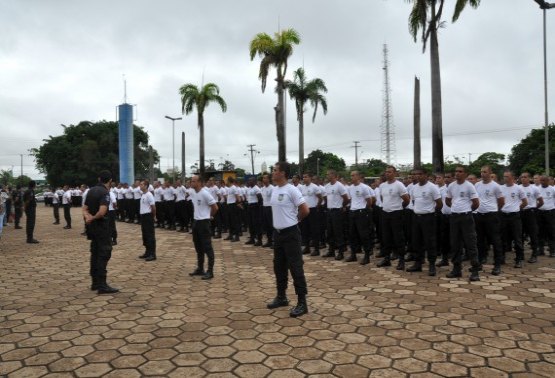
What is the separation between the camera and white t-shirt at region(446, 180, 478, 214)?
6863 millimetres

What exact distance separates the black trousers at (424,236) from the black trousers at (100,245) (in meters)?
5.40

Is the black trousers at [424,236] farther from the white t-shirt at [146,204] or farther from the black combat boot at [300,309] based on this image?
the white t-shirt at [146,204]

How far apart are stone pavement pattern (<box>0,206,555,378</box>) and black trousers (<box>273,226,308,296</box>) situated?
1.41 feet

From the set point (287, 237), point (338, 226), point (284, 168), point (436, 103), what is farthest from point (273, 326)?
point (436, 103)

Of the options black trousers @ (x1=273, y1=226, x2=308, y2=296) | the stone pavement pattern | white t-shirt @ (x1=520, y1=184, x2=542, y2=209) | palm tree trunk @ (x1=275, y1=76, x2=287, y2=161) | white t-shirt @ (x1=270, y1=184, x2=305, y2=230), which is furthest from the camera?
palm tree trunk @ (x1=275, y1=76, x2=287, y2=161)

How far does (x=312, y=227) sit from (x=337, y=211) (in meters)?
0.94

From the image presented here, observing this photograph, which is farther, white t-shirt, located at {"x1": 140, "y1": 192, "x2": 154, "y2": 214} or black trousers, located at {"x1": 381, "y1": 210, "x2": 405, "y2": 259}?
white t-shirt, located at {"x1": 140, "y1": 192, "x2": 154, "y2": 214}

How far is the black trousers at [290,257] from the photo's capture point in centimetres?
505

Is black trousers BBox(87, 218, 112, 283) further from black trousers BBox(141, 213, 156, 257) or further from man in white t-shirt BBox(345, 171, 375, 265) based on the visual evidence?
man in white t-shirt BBox(345, 171, 375, 265)

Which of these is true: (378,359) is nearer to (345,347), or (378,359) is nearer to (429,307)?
(345,347)

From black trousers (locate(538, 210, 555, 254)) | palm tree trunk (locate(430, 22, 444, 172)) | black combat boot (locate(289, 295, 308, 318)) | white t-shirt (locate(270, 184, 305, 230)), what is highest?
palm tree trunk (locate(430, 22, 444, 172))

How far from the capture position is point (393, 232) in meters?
7.77

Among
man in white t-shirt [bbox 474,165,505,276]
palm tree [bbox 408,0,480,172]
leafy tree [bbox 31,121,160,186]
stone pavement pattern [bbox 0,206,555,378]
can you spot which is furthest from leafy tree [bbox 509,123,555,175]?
leafy tree [bbox 31,121,160,186]

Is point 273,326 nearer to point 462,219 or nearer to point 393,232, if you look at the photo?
point 393,232
